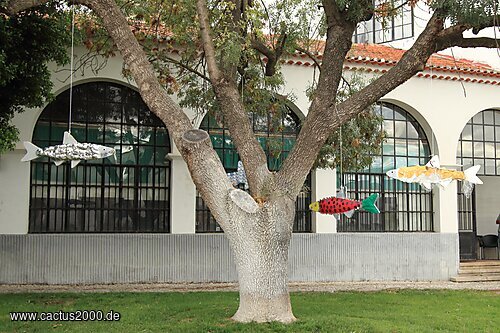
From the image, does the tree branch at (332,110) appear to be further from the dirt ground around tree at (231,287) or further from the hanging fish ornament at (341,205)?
the dirt ground around tree at (231,287)

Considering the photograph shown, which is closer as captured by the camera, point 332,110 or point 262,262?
point 262,262

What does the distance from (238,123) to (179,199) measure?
16.6ft

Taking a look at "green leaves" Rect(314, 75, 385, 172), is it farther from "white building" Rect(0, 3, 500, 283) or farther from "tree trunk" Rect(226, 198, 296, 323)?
"tree trunk" Rect(226, 198, 296, 323)

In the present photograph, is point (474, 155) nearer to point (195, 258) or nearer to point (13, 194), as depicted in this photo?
point (195, 258)

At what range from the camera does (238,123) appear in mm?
8539

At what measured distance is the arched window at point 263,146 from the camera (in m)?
13.8

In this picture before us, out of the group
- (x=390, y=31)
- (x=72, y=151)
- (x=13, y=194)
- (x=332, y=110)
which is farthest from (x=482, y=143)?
(x=13, y=194)

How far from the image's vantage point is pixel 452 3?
7.60 metres

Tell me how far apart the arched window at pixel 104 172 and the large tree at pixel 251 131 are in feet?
15.2

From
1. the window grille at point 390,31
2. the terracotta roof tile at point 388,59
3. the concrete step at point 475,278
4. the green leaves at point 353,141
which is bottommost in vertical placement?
the concrete step at point 475,278

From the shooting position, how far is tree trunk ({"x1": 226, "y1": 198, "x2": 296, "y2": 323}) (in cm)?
790

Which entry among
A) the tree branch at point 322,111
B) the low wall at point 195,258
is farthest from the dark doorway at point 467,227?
the tree branch at point 322,111

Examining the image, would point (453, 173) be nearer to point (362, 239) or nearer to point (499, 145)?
point (362, 239)

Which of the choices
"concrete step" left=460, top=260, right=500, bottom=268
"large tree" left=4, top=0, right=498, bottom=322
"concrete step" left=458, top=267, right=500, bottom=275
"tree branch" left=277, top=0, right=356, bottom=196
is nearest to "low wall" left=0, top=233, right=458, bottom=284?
"concrete step" left=458, top=267, right=500, bottom=275
